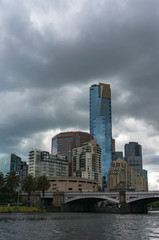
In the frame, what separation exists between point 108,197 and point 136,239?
109015 mm

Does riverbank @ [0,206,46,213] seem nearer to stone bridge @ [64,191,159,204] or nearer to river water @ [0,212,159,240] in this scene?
stone bridge @ [64,191,159,204]

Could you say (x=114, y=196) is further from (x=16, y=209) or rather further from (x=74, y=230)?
(x=74, y=230)

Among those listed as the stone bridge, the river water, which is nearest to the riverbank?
the stone bridge

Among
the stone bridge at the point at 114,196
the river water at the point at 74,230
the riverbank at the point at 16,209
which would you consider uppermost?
the stone bridge at the point at 114,196

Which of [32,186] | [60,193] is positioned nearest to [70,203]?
[60,193]

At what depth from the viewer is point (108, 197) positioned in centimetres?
15525

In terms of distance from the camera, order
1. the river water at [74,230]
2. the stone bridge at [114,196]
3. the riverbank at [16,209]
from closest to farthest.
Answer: the river water at [74,230], the riverbank at [16,209], the stone bridge at [114,196]

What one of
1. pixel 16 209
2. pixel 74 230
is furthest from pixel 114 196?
pixel 74 230

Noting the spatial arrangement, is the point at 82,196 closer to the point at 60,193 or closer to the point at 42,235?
the point at 60,193

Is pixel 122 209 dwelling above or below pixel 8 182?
below

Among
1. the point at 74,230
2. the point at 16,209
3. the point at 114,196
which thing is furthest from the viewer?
the point at 114,196

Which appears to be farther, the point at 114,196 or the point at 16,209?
the point at 114,196

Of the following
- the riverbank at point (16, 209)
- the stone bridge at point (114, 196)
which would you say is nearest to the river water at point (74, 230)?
the riverbank at point (16, 209)

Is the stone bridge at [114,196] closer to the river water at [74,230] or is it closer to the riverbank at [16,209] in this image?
the riverbank at [16,209]
